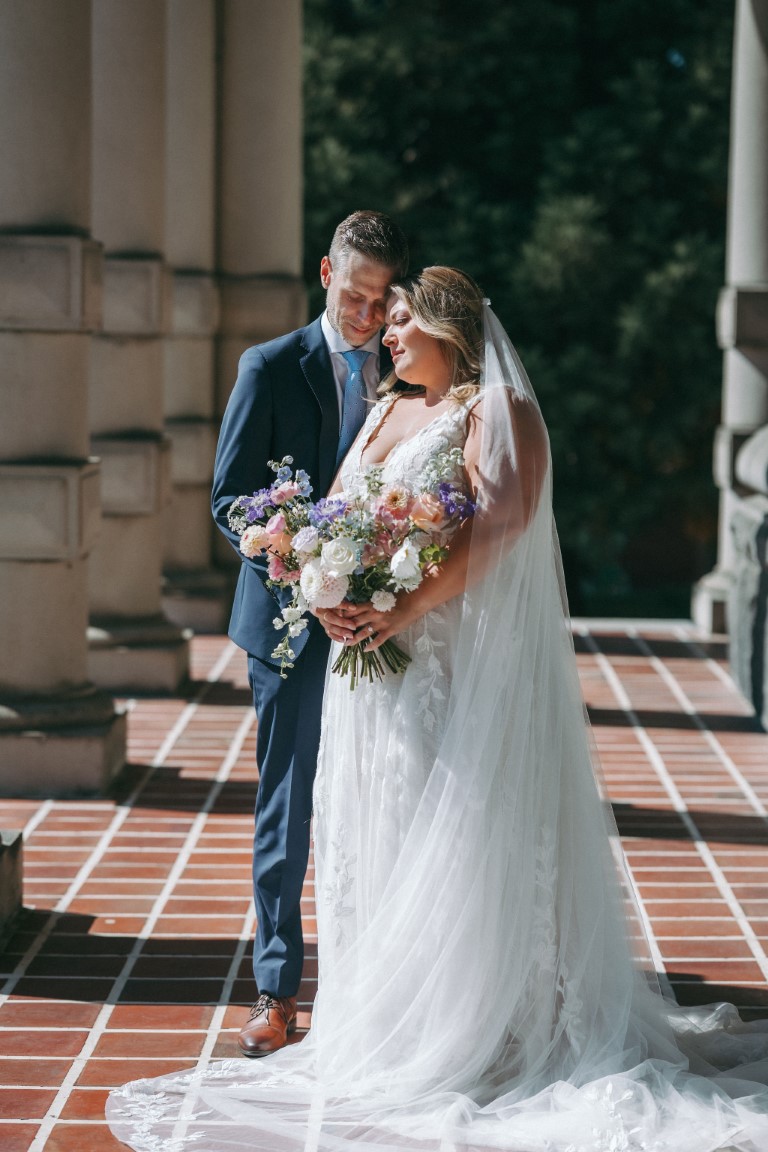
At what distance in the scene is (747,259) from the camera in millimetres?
10758

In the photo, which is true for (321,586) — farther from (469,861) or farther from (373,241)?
(373,241)

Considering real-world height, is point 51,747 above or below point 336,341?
below

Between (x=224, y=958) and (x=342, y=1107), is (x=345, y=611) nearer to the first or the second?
(x=342, y=1107)

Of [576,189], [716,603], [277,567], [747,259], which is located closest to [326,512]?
[277,567]

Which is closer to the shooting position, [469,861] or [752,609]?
[469,861]

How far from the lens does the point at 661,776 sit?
24.4 ft

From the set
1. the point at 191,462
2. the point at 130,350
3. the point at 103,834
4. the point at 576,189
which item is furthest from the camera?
the point at 576,189

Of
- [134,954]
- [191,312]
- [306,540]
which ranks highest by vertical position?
[191,312]

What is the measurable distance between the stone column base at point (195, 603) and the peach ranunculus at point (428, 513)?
6.97 meters

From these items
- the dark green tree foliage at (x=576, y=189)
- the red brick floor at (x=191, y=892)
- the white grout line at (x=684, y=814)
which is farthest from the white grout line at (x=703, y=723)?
the dark green tree foliage at (x=576, y=189)

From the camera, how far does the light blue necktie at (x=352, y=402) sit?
4.64m

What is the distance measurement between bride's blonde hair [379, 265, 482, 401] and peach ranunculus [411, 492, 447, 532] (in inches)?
13.1

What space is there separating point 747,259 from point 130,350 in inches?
173

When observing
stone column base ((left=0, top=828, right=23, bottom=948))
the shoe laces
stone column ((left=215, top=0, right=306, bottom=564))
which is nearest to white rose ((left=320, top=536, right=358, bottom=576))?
the shoe laces
